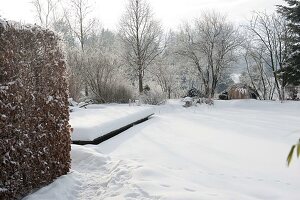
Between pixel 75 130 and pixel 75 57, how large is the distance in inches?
558

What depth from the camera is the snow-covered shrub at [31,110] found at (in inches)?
149

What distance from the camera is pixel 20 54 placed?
4016 mm

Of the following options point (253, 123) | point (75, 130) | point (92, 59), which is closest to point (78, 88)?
point (92, 59)

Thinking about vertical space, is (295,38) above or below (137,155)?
above

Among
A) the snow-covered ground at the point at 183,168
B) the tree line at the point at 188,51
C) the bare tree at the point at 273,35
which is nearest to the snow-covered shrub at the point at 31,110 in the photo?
the snow-covered ground at the point at 183,168

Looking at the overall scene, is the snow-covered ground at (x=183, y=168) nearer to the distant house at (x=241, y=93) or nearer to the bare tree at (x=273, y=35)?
the distant house at (x=241, y=93)

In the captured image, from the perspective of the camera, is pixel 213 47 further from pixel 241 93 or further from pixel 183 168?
pixel 183 168

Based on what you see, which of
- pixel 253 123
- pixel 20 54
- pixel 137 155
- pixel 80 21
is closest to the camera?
pixel 20 54

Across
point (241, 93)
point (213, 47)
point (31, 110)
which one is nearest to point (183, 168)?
point (31, 110)

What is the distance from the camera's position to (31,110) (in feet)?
14.0

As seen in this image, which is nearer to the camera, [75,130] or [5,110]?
[5,110]

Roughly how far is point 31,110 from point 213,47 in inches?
932

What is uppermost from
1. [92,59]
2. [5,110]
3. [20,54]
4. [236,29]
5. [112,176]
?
[236,29]

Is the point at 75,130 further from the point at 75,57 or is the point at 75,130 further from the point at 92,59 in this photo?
the point at 75,57
